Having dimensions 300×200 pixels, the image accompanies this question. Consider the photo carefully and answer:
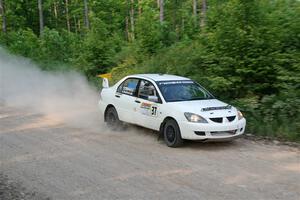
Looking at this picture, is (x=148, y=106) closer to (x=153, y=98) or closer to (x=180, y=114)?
(x=153, y=98)

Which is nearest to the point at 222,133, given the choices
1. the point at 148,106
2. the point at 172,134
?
the point at 172,134

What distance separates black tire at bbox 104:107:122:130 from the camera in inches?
481

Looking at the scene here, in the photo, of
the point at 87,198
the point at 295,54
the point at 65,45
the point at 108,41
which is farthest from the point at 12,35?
the point at 87,198

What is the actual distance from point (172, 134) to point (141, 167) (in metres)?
2.01

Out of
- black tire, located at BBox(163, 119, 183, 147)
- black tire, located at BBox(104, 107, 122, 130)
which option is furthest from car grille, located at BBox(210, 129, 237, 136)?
black tire, located at BBox(104, 107, 122, 130)

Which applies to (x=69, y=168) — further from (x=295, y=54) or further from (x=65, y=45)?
(x=65, y=45)

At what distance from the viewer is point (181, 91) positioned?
11062 millimetres

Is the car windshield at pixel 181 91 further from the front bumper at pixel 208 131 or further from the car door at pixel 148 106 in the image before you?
the front bumper at pixel 208 131

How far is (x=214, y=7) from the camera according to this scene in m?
15.2

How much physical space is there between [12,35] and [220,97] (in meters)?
25.2

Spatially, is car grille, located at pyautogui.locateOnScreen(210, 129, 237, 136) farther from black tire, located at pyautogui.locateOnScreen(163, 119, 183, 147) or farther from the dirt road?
black tire, located at pyautogui.locateOnScreen(163, 119, 183, 147)

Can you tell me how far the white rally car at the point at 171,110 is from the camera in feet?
31.9

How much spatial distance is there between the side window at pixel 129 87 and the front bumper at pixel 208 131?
2.37 m

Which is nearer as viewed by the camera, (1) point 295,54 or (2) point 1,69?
(1) point 295,54
